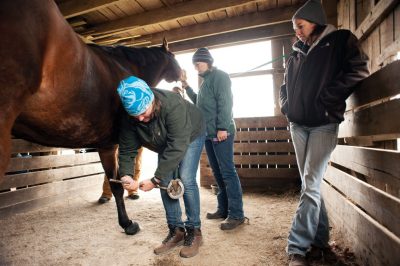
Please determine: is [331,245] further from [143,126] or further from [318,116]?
[143,126]

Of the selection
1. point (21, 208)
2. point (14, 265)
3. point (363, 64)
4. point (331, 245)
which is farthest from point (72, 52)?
point (21, 208)

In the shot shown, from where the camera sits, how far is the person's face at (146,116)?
1869 millimetres

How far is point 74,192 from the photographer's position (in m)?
4.58

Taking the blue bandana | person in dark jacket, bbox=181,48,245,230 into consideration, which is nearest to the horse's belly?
the blue bandana

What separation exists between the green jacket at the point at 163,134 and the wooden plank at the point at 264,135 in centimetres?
292

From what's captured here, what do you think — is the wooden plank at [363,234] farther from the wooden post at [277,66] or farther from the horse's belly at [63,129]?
the wooden post at [277,66]

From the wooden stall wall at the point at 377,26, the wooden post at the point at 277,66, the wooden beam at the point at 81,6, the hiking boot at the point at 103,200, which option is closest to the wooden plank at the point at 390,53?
the wooden stall wall at the point at 377,26

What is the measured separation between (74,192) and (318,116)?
430 centimetres

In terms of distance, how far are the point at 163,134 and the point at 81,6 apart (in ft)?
8.94

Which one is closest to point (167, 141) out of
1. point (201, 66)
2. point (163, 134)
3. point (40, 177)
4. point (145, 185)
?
point (163, 134)

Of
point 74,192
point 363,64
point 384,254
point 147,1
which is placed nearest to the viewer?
point 384,254

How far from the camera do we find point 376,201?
1.61 m

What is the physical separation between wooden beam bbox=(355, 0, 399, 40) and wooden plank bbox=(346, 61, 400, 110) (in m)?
0.76

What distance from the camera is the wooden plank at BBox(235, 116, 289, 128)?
484 cm
